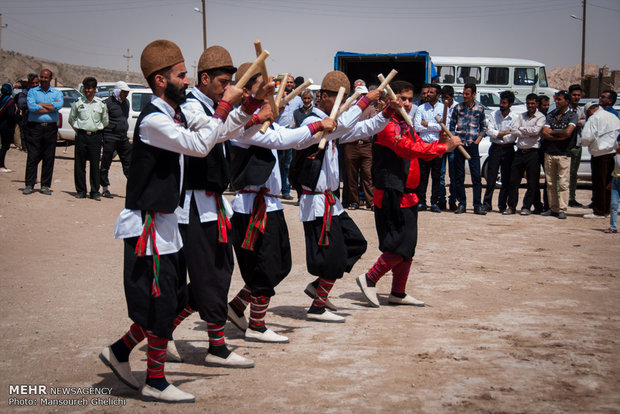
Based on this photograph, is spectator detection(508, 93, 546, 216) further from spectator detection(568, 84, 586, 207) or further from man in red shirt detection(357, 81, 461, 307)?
man in red shirt detection(357, 81, 461, 307)

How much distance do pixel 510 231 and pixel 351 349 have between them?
21.3ft

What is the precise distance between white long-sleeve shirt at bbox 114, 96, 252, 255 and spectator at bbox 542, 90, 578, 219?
9.35 meters

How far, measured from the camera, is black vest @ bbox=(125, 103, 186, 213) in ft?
13.1

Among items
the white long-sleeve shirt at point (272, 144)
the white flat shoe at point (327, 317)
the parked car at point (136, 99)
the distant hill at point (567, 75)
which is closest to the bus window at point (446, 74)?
the parked car at point (136, 99)

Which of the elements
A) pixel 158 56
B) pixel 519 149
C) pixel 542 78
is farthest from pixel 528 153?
pixel 542 78

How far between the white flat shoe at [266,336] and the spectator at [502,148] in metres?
8.33

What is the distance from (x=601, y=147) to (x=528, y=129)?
4.22 feet

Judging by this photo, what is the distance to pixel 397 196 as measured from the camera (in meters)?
6.45

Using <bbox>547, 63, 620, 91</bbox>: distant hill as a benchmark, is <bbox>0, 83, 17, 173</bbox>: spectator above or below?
below

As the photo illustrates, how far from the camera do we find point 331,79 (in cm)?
597

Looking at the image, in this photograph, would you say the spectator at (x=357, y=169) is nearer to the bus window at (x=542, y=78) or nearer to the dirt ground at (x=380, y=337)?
the dirt ground at (x=380, y=337)

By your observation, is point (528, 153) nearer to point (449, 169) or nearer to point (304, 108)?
point (449, 169)

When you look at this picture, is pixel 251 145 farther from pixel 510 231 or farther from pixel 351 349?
pixel 510 231

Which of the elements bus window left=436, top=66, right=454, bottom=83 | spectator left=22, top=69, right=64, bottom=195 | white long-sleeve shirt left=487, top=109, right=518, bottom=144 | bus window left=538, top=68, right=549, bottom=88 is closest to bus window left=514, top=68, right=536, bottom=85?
bus window left=538, top=68, right=549, bottom=88
